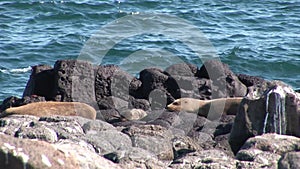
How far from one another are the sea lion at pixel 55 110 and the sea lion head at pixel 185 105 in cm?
210

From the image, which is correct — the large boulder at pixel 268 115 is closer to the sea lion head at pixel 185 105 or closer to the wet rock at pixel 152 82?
the sea lion head at pixel 185 105

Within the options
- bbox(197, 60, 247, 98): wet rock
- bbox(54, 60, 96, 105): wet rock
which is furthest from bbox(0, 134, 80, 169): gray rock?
bbox(197, 60, 247, 98): wet rock

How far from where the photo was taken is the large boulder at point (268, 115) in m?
12.2

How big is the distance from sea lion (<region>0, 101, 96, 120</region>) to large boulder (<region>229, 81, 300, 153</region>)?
355 centimetres

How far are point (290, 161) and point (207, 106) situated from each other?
25.1 feet

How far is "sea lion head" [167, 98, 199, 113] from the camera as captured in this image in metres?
16.1

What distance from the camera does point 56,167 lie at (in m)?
6.99

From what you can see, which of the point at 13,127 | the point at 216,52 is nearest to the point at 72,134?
the point at 13,127

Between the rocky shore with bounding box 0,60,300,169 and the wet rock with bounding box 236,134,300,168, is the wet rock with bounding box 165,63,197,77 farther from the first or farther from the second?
the wet rock with bounding box 236,134,300,168

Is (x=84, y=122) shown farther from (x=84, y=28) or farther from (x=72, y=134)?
(x=84, y=28)

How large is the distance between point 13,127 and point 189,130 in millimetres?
4232

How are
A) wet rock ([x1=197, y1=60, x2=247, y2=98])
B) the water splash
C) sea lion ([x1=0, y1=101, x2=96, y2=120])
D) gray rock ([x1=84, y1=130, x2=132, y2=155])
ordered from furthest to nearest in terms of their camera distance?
wet rock ([x1=197, y1=60, x2=247, y2=98]) → sea lion ([x1=0, y1=101, x2=96, y2=120]) → the water splash → gray rock ([x1=84, y1=130, x2=132, y2=155])

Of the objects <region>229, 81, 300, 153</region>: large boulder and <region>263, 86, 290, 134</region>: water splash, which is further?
<region>263, 86, 290, 134</region>: water splash

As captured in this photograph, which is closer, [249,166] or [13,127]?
[249,166]
